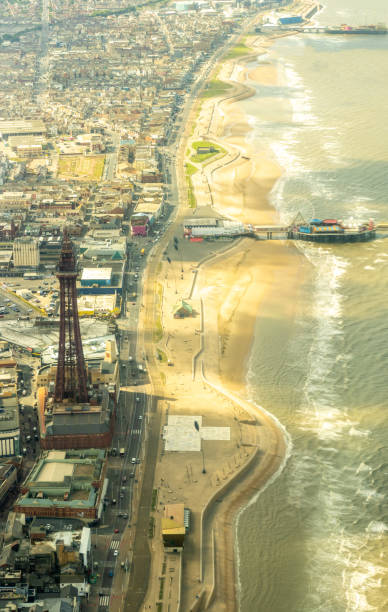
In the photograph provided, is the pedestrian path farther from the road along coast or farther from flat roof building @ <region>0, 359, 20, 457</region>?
flat roof building @ <region>0, 359, 20, 457</region>

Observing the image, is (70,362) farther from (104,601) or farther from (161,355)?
(104,601)

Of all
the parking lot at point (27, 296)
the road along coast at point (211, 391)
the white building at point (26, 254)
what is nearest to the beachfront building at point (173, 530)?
the road along coast at point (211, 391)

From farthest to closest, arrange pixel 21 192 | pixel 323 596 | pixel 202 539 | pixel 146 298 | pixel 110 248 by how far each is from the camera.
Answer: pixel 21 192, pixel 110 248, pixel 146 298, pixel 202 539, pixel 323 596

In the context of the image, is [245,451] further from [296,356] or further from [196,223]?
[196,223]

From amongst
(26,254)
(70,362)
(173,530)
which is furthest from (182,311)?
(173,530)

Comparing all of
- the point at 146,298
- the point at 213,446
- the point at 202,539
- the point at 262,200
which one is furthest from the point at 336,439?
the point at 262,200

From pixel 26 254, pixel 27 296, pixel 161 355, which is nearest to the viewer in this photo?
pixel 161 355

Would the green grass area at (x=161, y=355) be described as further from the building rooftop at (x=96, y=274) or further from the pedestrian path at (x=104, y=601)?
the pedestrian path at (x=104, y=601)

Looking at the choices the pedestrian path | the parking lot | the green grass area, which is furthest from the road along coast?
the parking lot
